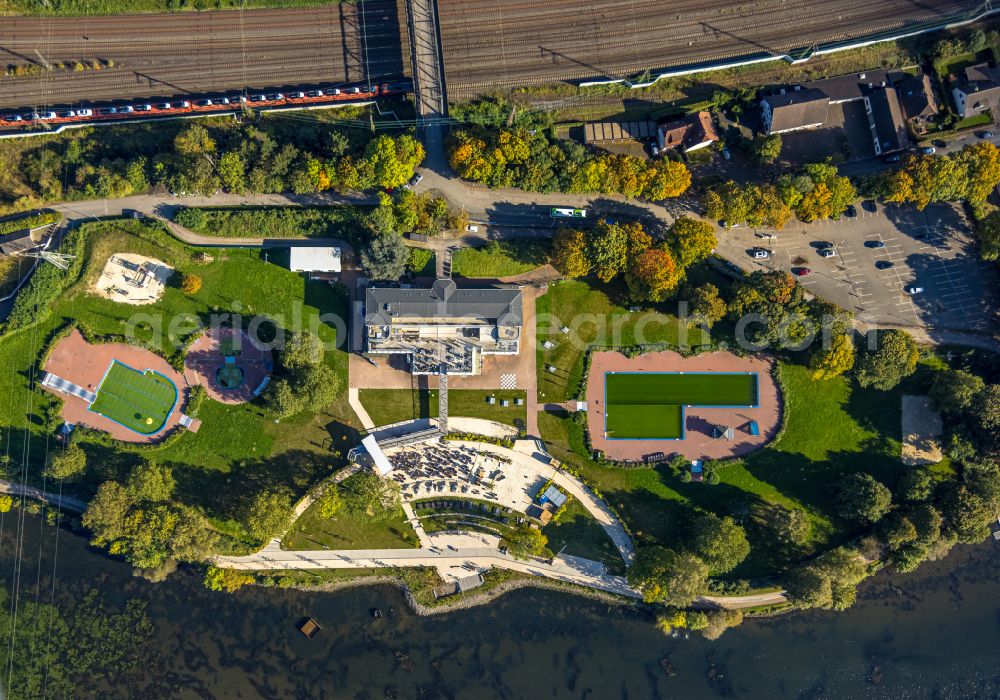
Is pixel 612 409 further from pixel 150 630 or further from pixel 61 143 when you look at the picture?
pixel 61 143

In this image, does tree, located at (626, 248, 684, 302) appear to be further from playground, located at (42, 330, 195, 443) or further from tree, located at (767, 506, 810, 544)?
playground, located at (42, 330, 195, 443)

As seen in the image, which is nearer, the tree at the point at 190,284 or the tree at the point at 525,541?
the tree at the point at 525,541

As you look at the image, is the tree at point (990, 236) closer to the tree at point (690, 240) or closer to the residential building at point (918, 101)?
the residential building at point (918, 101)

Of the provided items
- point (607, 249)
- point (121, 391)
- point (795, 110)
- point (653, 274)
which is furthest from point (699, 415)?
point (121, 391)

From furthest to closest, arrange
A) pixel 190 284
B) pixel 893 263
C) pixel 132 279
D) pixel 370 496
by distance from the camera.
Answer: pixel 893 263 < pixel 132 279 < pixel 190 284 < pixel 370 496

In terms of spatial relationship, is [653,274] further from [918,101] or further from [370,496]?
[370,496]

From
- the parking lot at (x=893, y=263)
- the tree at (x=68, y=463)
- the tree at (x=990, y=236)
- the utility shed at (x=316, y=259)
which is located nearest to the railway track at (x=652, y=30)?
the parking lot at (x=893, y=263)
